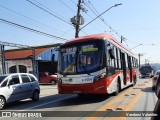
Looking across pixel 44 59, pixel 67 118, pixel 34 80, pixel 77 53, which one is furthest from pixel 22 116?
pixel 44 59

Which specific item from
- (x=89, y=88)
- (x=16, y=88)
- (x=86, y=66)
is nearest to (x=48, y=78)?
(x=16, y=88)

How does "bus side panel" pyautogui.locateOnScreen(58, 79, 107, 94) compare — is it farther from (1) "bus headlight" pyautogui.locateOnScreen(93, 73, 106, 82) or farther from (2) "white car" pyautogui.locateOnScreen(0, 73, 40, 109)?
(2) "white car" pyautogui.locateOnScreen(0, 73, 40, 109)

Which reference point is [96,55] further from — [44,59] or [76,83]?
[44,59]

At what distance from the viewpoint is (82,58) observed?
13445 mm

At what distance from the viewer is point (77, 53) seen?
44.8ft

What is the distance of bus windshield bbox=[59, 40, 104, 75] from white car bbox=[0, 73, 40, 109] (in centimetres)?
217

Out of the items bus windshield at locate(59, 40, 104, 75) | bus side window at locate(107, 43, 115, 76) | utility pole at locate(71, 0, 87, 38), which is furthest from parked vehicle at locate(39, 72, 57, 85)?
bus windshield at locate(59, 40, 104, 75)

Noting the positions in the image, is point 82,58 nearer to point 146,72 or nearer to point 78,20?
point 78,20

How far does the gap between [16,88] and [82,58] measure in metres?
3.44

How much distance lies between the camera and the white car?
13.0 m

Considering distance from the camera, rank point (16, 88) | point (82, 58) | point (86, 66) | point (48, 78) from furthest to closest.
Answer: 1. point (48, 78)
2. point (16, 88)
3. point (82, 58)
4. point (86, 66)

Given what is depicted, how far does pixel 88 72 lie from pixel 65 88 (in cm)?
138

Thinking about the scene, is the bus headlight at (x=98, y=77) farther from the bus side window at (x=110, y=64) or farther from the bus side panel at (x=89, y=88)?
the bus side window at (x=110, y=64)

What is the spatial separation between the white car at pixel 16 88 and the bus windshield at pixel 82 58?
7.13 ft
